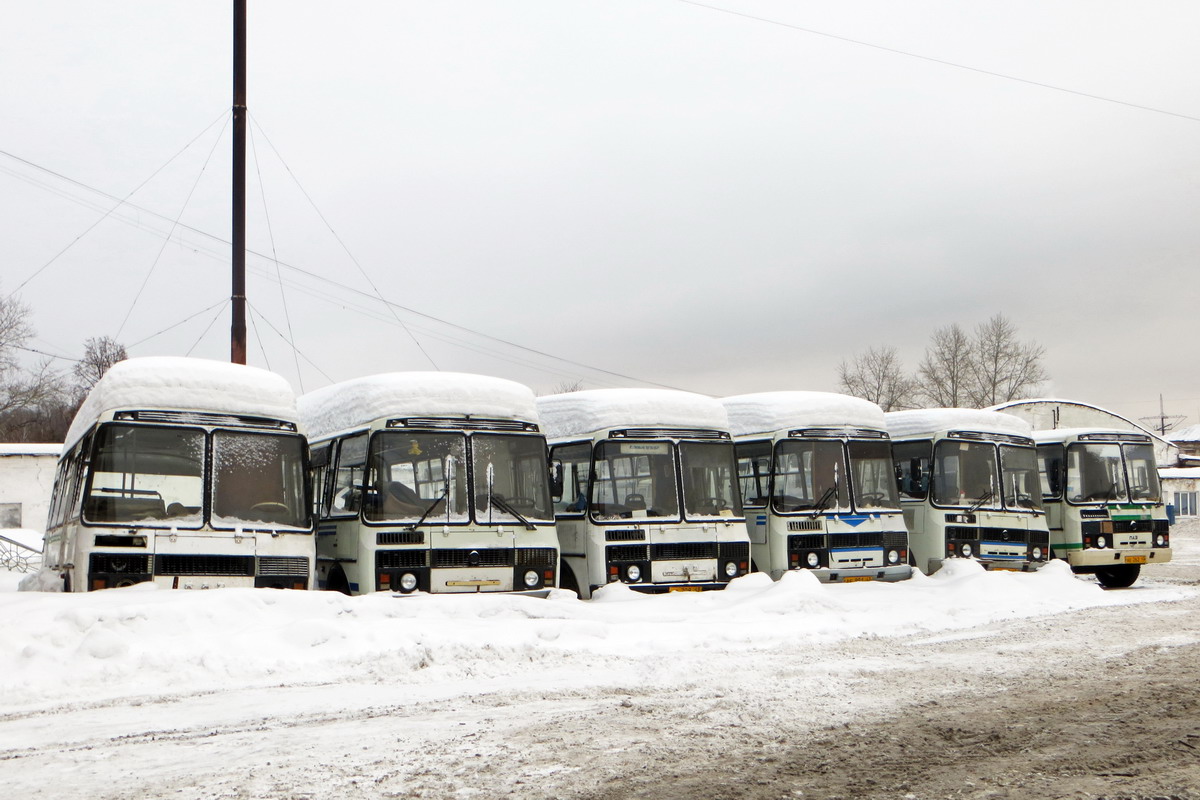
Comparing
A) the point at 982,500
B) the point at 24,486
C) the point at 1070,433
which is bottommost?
the point at 982,500

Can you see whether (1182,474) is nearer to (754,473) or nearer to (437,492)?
(754,473)

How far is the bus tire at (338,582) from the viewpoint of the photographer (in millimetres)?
13844

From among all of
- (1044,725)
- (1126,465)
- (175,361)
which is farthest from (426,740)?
(1126,465)

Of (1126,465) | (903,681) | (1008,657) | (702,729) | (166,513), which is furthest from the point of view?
(1126,465)

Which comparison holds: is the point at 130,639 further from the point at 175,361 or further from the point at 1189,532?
the point at 1189,532

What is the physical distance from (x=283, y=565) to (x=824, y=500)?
8355 millimetres

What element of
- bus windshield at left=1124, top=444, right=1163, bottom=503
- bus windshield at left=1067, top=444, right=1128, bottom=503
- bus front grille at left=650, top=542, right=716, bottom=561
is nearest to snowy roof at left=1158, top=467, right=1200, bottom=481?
bus windshield at left=1124, top=444, right=1163, bottom=503

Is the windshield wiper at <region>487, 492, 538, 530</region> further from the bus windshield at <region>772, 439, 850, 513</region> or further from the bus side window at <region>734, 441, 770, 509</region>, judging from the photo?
the bus windshield at <region>772, 439, 850, 513</region>

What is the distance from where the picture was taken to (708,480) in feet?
53.1

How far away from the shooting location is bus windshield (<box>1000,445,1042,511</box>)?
792 inches

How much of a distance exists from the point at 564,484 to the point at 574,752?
9.81 m

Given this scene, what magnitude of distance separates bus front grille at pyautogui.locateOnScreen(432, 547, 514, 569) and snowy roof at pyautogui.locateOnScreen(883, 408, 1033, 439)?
8641mm

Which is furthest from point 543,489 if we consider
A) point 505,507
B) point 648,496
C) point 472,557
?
point 648,496

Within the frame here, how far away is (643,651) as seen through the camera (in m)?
11.1
